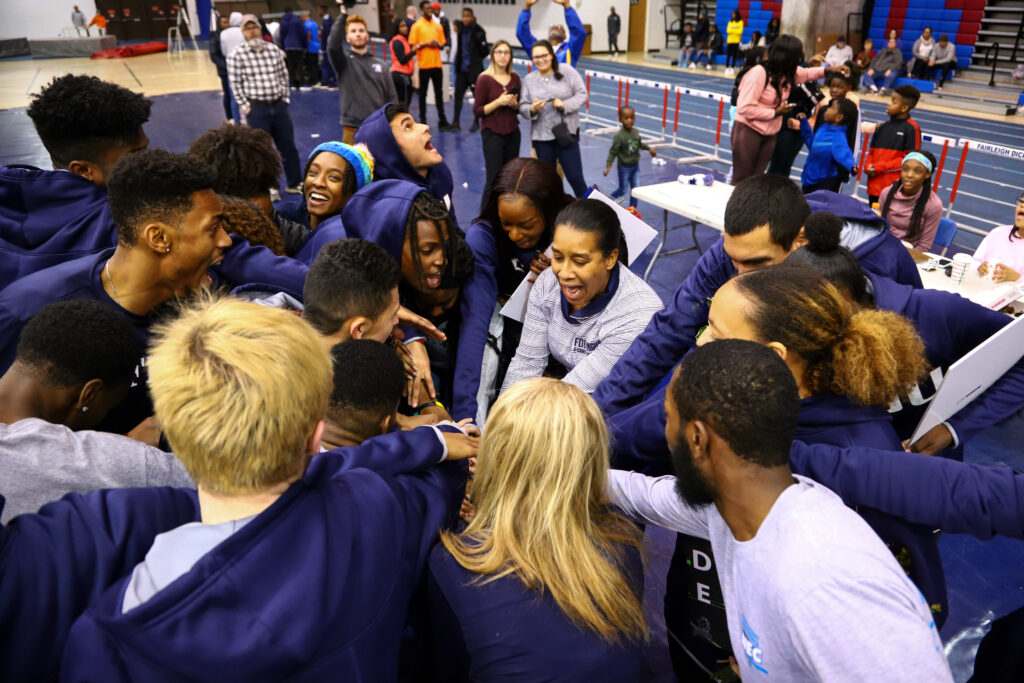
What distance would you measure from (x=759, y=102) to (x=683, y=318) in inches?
196

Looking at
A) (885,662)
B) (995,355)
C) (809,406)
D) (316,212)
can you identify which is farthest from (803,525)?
(316,212)

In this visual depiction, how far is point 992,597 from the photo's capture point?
8.47 ft

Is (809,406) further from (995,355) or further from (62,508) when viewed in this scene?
(62,508)

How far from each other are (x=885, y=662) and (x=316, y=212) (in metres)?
2.94

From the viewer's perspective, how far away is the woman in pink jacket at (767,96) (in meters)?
6.32

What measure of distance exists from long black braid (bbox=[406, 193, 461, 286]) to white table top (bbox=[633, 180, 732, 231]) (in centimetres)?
291

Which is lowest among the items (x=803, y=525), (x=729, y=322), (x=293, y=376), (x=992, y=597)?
(x=992, y=597)

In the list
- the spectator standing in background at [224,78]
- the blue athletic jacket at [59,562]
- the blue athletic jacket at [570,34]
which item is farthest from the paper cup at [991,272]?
the spectator standing in background at [224,78]

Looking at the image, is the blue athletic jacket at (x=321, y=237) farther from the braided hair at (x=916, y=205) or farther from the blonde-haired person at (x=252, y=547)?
the braided hair at (x=916, y=205)

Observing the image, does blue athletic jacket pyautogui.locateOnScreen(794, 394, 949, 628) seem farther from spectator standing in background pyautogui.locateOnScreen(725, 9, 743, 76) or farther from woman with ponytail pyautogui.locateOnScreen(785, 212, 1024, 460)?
spectator standing in background pyautogui.locateOnScreen(725, 9, 743, 76)

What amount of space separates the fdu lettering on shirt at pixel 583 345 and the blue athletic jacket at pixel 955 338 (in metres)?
0.97

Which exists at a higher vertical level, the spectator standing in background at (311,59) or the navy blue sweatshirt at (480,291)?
the spectator standing in background at (311,59)

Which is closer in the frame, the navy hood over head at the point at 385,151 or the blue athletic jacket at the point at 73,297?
the blue athletic jacket at the point at 73,297

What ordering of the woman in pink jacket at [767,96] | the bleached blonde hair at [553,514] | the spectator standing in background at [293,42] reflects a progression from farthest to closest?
the spectator standing in background at [293,42] → the woman in pink jacket at [767,96] → the bleached blonde hair at [553,514]
